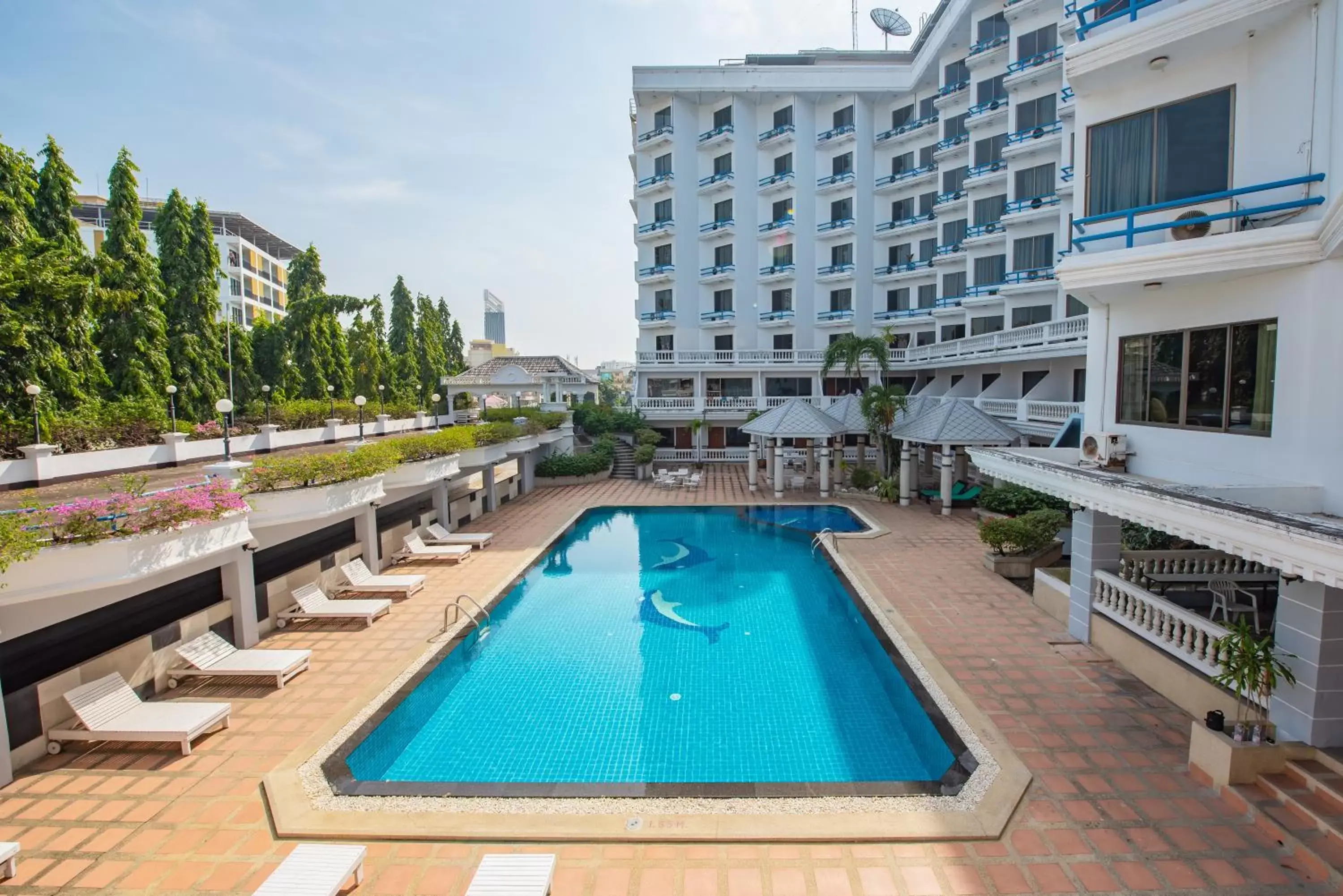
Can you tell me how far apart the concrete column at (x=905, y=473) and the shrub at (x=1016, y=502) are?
10.6ft

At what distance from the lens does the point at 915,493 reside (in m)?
24.5

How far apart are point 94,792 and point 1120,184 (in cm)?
1455

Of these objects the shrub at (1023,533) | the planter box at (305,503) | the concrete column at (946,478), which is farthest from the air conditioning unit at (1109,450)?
the planter box at (305,503)

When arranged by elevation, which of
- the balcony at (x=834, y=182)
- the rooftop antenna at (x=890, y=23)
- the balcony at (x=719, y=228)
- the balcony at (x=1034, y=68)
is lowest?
the balcony at (x=719, y=228)

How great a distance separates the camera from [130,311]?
843 inches

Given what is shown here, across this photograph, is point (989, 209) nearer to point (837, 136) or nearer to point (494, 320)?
point (837, 136)

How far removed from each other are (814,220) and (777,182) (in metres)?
3.10

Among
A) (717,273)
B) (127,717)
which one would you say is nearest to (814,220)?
(717,273)

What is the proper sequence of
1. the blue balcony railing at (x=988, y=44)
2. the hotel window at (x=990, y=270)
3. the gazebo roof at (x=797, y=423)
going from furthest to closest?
1. the hotel window at (x=990, y=270)
2. the blue balcony railing at (x=988, y=44)
3. the gazebo roof at (x=797, y=423)

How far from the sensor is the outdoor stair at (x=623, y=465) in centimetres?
3150

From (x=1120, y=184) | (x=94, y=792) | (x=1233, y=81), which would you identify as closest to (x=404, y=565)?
(x=94, y=792)

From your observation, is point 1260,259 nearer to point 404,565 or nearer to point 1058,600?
point 1058,600

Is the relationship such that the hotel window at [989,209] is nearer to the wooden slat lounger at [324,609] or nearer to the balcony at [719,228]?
the balcony at [719,228]

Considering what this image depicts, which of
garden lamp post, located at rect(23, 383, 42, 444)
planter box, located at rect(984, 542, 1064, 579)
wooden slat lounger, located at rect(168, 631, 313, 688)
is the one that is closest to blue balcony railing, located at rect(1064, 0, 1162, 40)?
planter box, located at rect(984, 542, 1064, 579)
